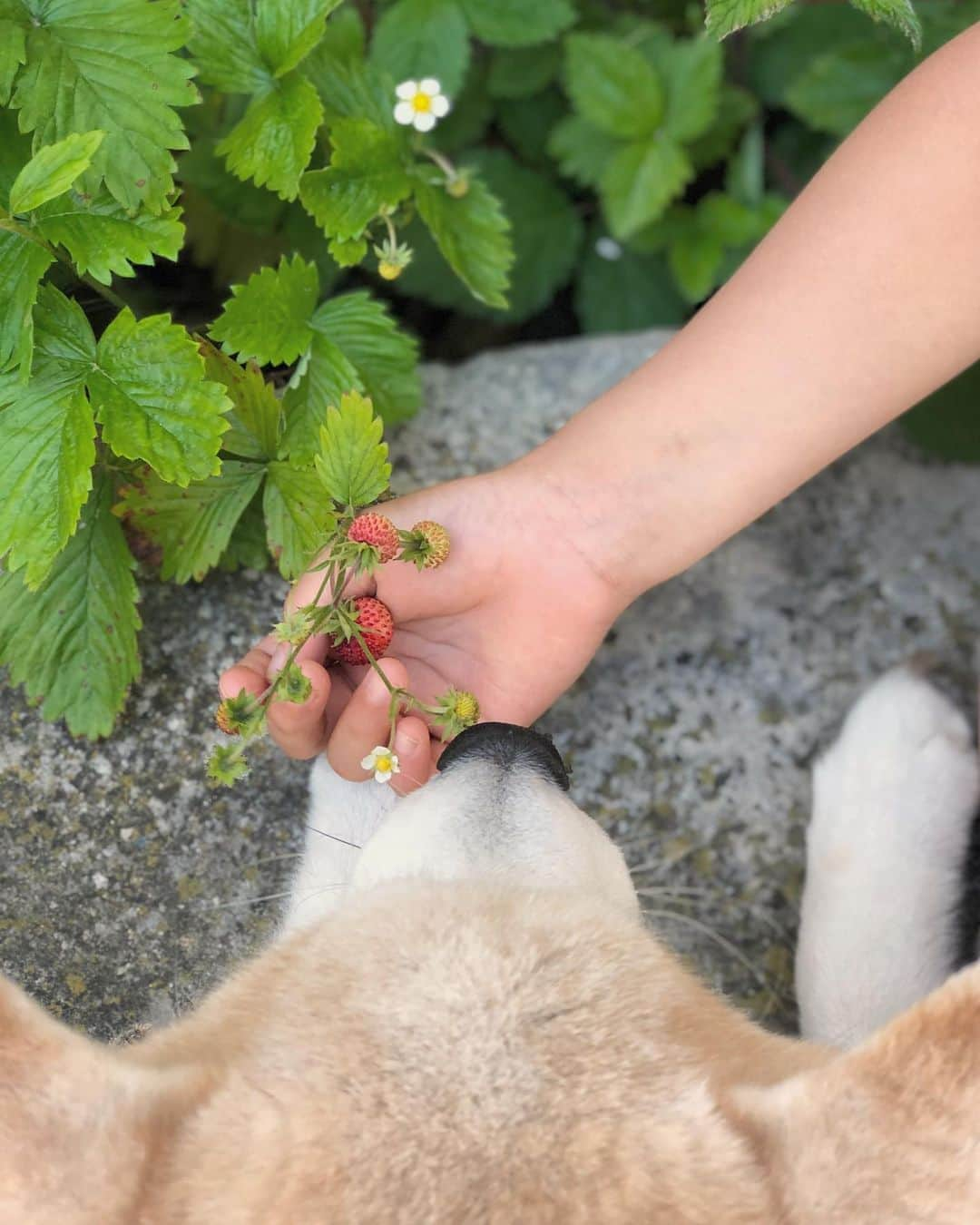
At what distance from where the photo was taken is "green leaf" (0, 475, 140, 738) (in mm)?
1462

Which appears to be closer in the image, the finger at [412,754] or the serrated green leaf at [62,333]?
the serrated green leaf at [62,333]

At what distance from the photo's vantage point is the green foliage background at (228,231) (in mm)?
1301

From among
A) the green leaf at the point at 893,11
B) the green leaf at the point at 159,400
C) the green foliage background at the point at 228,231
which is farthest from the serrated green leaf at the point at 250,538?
the green leaf at the point at 893,11

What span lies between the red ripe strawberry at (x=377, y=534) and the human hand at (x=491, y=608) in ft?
0.49

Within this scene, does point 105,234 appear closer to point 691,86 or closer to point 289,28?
point 289,28

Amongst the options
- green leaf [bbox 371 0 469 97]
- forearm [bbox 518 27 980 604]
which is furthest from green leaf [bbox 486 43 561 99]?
forearm [bbox 518 27 980 604]

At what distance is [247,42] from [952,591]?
4.84 feet

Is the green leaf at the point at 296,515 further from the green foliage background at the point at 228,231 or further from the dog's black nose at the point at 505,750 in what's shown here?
the dog's black nose at the point at 505,750

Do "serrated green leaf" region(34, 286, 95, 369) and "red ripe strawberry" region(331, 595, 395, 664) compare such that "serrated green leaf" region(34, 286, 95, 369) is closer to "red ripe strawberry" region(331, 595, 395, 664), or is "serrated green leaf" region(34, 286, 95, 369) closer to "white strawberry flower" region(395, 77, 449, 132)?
"red ripe strawberry" region(331, 595, 395, 664)

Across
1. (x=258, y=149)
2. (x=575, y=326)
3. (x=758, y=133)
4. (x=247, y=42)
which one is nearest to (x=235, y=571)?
(x=258, y=149)

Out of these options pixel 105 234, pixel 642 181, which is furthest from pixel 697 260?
pixel 105 234

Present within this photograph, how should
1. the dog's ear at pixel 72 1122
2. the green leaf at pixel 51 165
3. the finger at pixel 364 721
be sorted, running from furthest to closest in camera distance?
the finger at pixel 364 721, the green leaf at pixel 51 165, the dog's ear at pixel 72 1122

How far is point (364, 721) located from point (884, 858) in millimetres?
869

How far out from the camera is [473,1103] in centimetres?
98
